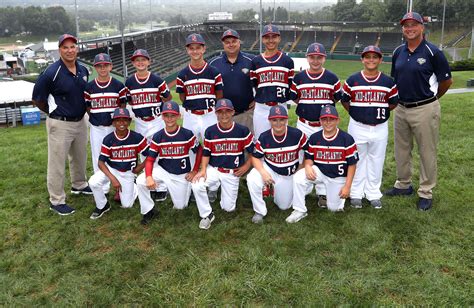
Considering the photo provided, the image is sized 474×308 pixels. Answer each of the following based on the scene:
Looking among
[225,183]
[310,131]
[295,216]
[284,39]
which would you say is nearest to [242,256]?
[295,216]

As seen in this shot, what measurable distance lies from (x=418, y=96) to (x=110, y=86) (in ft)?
12.9

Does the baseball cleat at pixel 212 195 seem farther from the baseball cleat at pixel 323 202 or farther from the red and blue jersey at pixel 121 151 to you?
the baseball cleat at pixel 323 202

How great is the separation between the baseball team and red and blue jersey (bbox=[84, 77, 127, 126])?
0.04 feet

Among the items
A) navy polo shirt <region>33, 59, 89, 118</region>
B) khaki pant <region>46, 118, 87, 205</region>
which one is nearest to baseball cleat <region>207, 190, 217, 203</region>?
khaki pant <region>46, 118, 87, 205</region>

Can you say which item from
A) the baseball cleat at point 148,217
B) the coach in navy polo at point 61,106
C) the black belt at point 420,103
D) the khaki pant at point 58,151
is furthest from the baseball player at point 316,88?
the khaki pant at point 58,151

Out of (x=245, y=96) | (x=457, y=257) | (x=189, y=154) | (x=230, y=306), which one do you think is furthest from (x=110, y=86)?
(x=457, y=257)

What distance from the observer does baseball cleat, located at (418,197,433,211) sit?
4.89m

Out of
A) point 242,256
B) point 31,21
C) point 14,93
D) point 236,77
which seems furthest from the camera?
point 31,21

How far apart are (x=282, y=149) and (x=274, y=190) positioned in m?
0.54

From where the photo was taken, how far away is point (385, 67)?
38656 millimetres

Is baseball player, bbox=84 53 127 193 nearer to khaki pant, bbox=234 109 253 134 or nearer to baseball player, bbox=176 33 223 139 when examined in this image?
baseball player, bbox=176 33 223 139

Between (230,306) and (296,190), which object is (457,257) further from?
(230,306)

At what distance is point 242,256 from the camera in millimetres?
4012

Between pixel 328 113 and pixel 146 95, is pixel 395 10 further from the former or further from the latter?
pixel 146 95
